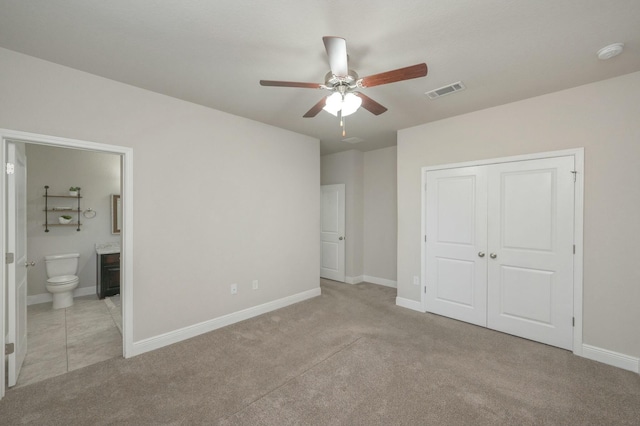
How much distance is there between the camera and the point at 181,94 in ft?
9.45

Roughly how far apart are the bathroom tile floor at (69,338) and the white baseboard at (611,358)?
457 centimetres

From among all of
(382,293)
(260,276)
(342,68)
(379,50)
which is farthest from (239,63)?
(382,293)

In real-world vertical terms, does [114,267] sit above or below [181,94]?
below

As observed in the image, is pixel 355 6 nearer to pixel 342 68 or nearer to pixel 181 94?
pixel 342 68

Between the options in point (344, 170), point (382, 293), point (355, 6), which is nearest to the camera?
point (355, 6)

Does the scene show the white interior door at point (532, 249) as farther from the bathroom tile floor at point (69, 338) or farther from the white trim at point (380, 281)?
the bathroom tile floor at point (69, 338)

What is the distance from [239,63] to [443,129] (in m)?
2.68

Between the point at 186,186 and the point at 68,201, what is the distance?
9.86ft

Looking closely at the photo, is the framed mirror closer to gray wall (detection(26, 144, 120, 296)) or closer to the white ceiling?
gray wall (detection(26, 144, 120, 296))

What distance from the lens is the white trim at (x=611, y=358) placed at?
2.43m

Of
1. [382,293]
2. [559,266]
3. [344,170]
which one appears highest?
[344,170]

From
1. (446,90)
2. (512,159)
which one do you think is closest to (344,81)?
(446,90)

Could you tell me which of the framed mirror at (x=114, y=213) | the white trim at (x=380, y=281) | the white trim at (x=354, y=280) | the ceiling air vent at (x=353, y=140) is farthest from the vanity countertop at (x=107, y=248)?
the white trim at (x=380, y=281)

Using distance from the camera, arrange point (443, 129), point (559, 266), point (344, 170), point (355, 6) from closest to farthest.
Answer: point (355, 6) < point (559, 266) < point (443, 129) < point (344, 170)
